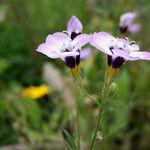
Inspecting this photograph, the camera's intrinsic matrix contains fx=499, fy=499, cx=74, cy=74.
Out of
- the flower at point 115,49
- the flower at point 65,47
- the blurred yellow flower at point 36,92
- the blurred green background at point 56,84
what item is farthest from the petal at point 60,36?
the blurred yellow flower at point 36,92

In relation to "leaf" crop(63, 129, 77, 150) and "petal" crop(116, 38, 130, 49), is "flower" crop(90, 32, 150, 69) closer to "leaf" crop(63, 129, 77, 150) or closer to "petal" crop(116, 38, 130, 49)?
"petal" crop(116, 38, 130, 49)

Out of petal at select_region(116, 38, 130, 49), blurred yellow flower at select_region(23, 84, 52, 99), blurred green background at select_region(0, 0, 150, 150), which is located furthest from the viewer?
blurred yellow flower at select_region(23, 84, 52, 99)

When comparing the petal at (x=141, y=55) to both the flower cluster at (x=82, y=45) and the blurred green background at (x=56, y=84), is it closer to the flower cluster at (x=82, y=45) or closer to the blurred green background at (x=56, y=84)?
the flower cluster at (x=82, y=45)

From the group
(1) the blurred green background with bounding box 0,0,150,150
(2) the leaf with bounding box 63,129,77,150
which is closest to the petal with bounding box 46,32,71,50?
(2) the leaf with bounding box 63,129,77,150

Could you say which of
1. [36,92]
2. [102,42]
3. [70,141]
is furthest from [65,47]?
[36,92]

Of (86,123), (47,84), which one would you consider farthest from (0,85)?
(86,123)

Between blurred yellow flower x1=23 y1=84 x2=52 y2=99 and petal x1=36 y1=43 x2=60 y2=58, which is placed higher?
petal x1=36 y1=43 x2=60 y2=58

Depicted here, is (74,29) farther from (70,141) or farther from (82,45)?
(70,141)

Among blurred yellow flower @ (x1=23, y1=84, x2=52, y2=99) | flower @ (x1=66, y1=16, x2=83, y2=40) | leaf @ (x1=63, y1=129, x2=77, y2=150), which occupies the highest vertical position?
flower @ (x1=66, y1=16, x2=83, y2=40)
